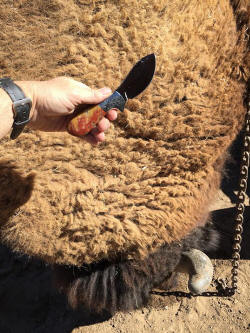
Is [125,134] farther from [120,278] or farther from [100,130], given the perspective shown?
[120,278]

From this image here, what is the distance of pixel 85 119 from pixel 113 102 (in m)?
0.13

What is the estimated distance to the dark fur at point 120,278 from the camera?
1.84 meters

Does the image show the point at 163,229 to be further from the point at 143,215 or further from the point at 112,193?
the point at 112,193

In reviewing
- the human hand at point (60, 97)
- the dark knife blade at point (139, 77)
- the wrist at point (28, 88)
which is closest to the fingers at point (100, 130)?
the human hand at point (60, 97)

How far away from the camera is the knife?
3.92ft

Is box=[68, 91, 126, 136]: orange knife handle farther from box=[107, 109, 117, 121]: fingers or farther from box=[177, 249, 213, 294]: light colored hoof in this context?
box=[177, 249, 213, 294]: light colored hoof

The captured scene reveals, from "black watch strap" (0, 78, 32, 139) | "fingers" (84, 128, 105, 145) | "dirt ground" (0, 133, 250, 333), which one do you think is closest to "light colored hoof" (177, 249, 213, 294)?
"dirt ground" (0, 133, 250, 333)

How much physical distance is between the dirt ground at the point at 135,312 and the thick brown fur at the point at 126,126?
51.3 inches

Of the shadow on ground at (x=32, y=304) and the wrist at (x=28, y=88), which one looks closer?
the wrist at (x=28, y=88)

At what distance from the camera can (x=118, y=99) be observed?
125 cm

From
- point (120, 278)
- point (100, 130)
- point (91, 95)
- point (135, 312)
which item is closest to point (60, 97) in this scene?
point (91, 95)

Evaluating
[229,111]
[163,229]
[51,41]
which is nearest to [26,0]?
[51,41]

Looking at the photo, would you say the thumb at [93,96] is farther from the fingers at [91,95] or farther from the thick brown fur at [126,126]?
the thick brown fur at [126,126]

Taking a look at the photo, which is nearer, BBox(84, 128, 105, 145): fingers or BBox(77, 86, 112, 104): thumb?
BBox(77, 86, 112, 104): thumb
